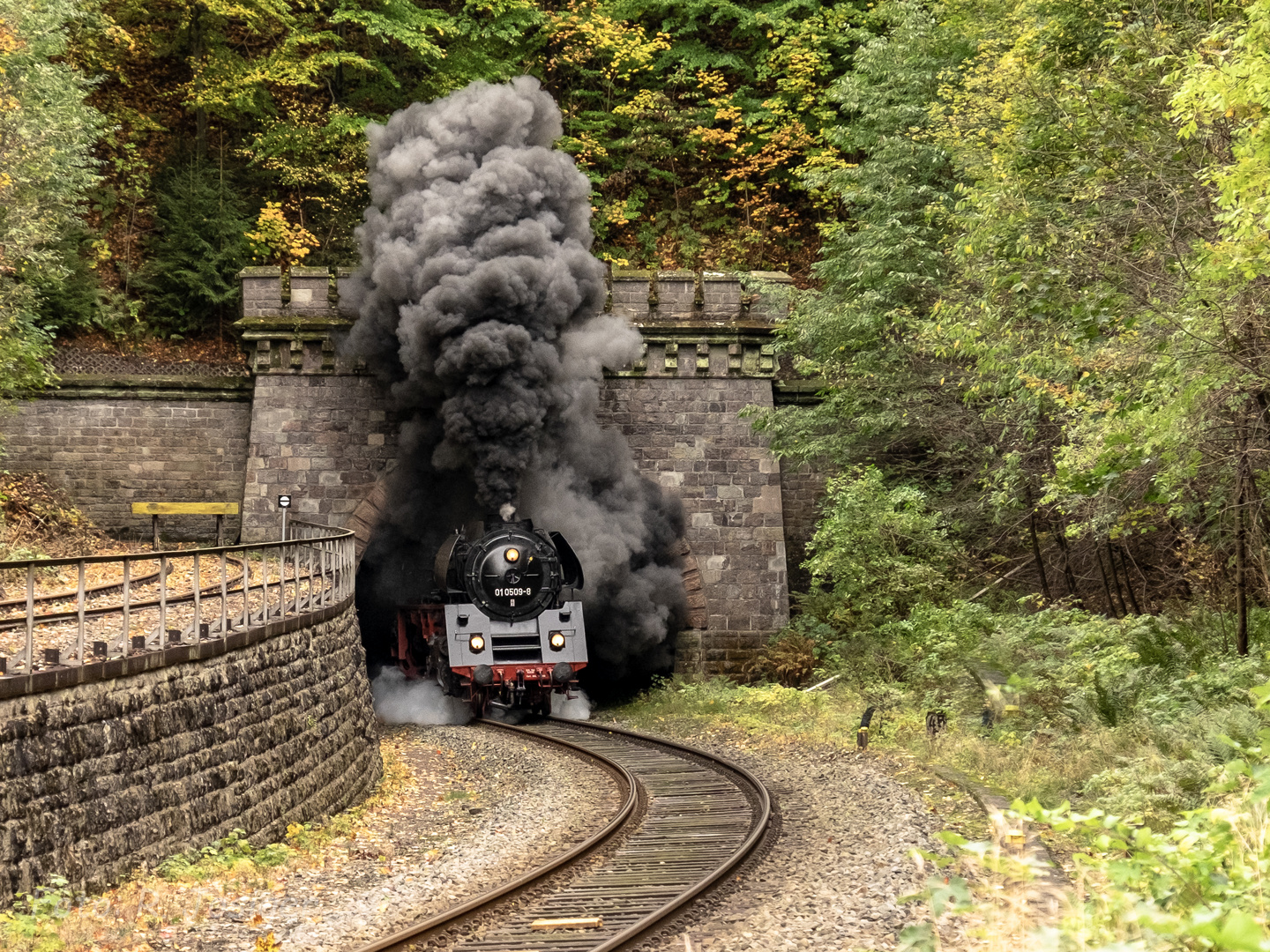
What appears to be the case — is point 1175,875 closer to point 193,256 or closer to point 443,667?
point 443,667

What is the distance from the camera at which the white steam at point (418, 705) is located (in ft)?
57.5

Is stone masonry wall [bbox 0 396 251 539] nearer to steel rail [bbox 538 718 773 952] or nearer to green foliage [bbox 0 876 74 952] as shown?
steel rail [bbox 538 718 773 952]

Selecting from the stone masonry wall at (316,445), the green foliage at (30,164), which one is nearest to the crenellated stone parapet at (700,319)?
the stone masonry wall at (316,445)

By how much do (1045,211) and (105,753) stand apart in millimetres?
9298

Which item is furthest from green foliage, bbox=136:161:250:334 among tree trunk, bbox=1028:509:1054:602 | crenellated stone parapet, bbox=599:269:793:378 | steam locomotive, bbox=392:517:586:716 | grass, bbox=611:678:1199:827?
tree trunk, bbox=1028:509:1054:602

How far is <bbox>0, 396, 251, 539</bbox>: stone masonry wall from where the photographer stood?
20.1 meters

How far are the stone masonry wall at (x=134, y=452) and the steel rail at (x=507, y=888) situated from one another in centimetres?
1087

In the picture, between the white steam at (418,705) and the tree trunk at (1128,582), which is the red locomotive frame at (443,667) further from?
the tree trunk at (1128,582)

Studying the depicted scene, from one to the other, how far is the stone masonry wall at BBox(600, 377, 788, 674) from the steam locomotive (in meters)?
3.64

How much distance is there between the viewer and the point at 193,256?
24109 millimetres

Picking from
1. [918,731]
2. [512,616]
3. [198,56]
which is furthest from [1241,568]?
[198,56]

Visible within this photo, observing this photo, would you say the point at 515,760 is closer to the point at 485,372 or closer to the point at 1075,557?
the point at 485,372

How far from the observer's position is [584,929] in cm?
746

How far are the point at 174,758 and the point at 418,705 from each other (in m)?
9.53
